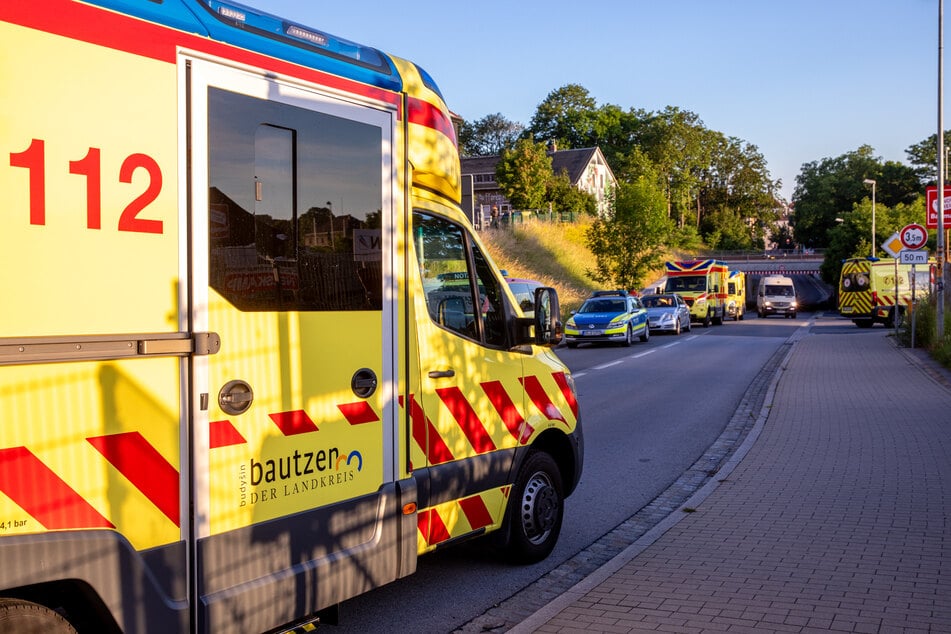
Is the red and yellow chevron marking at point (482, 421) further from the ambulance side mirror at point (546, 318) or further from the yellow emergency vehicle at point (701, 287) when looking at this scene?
the yellow emergency vehicle at point (701, 287)

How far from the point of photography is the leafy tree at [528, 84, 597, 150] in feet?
325

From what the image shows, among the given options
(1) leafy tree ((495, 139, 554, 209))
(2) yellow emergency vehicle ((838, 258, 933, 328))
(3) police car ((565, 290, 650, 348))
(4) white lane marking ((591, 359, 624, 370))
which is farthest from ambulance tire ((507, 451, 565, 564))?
(1) leafy tree ((495, 139, 554, 209))

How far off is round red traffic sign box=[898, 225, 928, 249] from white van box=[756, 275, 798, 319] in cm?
3237

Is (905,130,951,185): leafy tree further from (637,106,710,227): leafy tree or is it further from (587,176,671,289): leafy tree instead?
(587,176,671,289): leafy tree

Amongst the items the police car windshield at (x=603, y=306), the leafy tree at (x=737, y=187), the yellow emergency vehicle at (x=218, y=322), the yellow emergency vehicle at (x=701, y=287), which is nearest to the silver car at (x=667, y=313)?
the yellow emergency vehicle at (x=701, y=287)

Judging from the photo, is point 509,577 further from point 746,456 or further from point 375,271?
point 746,456

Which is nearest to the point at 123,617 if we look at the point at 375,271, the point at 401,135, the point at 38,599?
the point at 38,599

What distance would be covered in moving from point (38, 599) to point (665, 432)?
954 centimetres

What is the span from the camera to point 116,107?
3355 millimetres

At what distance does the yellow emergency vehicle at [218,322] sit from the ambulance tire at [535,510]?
611mm

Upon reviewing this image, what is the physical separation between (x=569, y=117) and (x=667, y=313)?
69441mm

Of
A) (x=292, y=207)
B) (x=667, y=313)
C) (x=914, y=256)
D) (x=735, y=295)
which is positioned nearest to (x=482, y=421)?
(x=292, y=207)

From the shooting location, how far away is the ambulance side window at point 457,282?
5078 millimetres

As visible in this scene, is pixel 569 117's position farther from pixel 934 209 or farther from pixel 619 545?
pixel 619 545
